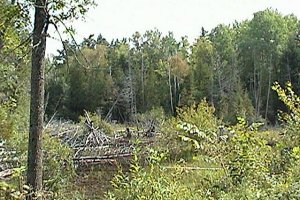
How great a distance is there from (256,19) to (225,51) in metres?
3.73

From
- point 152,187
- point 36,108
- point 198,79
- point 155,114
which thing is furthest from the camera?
point 198,79

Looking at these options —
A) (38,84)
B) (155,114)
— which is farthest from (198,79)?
(38,84)

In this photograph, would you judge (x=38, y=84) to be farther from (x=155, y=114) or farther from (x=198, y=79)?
(x=198, y=79)

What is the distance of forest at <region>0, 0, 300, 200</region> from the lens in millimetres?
5566

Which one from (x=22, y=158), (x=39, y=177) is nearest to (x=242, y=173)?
(x=39, y=177)

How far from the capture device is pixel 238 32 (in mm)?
46562

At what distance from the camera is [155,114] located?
3266cm

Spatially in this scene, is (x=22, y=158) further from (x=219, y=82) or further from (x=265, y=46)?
(x=265, y=46)

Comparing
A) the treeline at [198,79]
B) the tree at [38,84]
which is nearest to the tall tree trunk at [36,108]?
the tree at [38,84]

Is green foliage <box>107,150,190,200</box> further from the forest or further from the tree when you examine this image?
the tree

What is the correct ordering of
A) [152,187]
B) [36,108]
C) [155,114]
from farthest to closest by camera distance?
[155,114], [36,108], [152,187]

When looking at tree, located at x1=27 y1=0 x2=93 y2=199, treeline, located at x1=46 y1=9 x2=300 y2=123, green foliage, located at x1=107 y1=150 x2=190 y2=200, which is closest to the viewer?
green foliage, located at x1=107 y1=150 x2=190 y2=200

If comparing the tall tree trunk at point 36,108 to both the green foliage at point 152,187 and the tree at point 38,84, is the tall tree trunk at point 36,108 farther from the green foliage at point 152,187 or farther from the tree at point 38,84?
the green foliage at point 152,187

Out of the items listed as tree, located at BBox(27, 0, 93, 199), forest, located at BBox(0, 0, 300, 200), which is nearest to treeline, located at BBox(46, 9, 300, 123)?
forest, located at BBox(0, 0, 300, 200)
